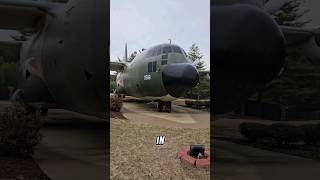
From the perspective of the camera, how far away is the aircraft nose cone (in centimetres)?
333

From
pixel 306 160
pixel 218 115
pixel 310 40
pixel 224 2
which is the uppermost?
pixel 224 2

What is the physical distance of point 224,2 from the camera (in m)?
3.47

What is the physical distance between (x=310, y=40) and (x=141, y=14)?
4.67ft

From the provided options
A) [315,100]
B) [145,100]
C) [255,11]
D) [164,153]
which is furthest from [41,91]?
[315,100]

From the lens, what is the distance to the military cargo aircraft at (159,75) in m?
3.34

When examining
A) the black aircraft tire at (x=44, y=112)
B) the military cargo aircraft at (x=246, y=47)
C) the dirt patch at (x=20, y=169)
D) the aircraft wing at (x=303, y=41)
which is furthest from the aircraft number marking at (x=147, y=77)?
the dirt patch at (x=20, y=169)

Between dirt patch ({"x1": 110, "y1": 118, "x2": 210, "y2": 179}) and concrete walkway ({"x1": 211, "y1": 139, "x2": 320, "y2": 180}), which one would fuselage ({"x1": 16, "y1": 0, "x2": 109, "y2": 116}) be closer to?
dirt patch ({"x1": 110, "y1": 118, "x2": 210, "y2": 179})

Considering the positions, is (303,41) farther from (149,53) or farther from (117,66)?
(117,66)

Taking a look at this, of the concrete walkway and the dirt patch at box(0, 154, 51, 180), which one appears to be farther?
the dirt patch at box(0, 154, 51, 180)

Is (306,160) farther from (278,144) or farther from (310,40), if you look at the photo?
(310,40)

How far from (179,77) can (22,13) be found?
Result: 1.50m

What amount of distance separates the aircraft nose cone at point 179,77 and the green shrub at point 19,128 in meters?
1.33

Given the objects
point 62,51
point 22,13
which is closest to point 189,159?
point 62,51

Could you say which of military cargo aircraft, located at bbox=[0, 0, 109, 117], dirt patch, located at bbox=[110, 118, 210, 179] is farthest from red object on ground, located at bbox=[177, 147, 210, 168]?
A: military cargo aircraft, located at bbox=[0, 0, 109, 117]
